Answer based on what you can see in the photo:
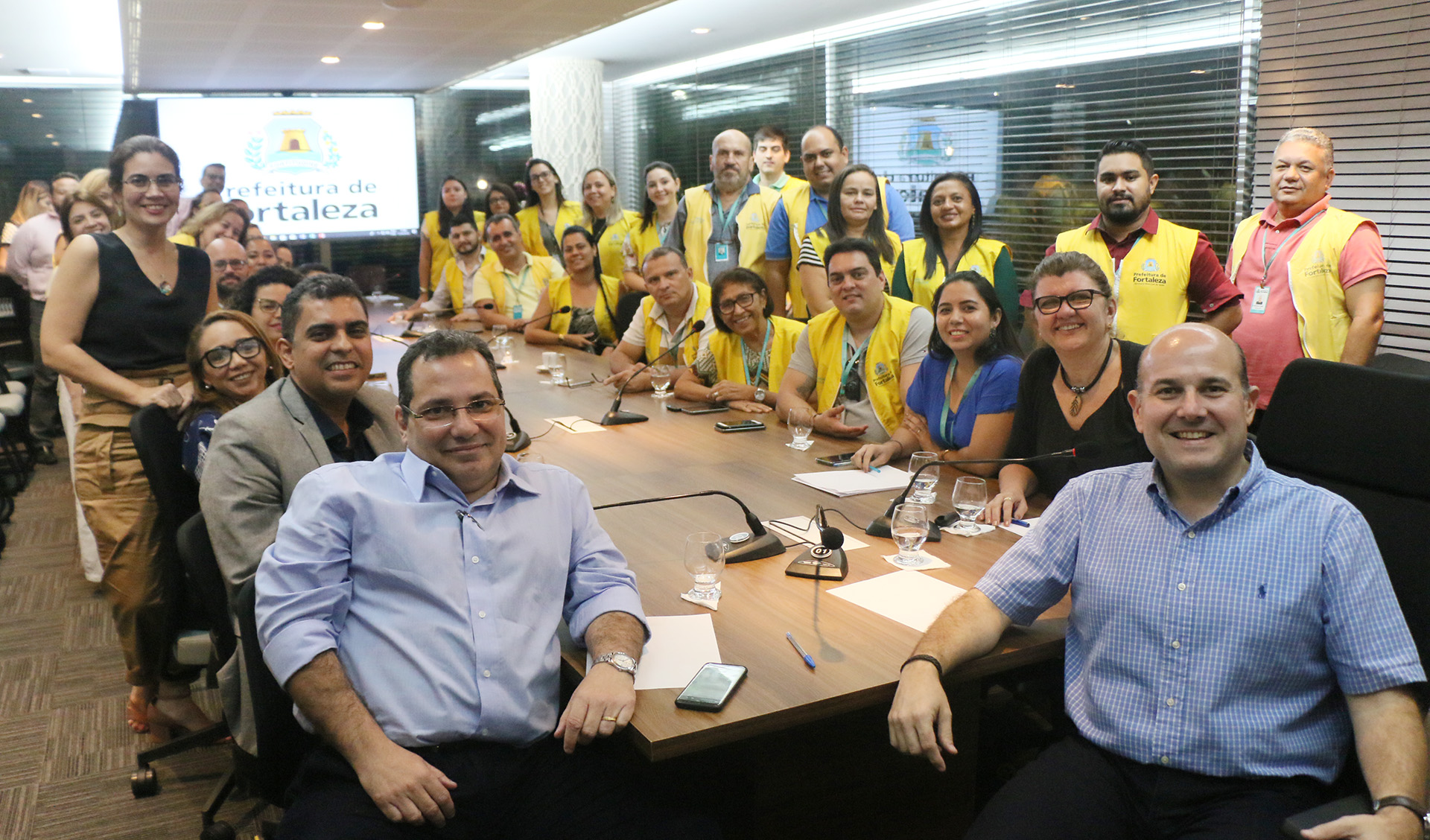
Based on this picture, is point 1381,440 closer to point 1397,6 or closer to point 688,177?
point 1397,6

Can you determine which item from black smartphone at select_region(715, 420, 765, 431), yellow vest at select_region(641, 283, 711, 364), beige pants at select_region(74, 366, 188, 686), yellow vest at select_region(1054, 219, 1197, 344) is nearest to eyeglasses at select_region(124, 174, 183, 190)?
beige pants at select_region(74, 366, 188, 686)

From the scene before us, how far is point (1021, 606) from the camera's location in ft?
5.86

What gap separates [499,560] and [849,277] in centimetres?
199

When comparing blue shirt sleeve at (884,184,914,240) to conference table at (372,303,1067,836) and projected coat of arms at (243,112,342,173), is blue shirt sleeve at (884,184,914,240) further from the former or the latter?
projected coat of arms at (243,112,342,173)

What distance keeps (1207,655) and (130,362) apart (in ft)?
9.44

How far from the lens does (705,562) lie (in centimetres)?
192

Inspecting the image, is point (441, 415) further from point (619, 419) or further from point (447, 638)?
point (619, 419)

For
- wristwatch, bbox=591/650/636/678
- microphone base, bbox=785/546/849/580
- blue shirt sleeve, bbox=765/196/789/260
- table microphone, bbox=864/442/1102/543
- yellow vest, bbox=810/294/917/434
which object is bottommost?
wristwatch, bbox=591/650/636/678

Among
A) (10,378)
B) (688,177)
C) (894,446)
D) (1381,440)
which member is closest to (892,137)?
(688,177)

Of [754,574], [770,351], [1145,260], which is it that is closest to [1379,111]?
[1145,260]

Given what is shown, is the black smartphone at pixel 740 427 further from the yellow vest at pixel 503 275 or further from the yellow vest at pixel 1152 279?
the yellow vest at pixel 503 275

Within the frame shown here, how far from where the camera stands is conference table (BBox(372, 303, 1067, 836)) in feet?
5.07

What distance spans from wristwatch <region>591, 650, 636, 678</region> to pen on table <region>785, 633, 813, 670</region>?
0.28m

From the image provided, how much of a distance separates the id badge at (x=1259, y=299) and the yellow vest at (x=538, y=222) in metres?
4.68
